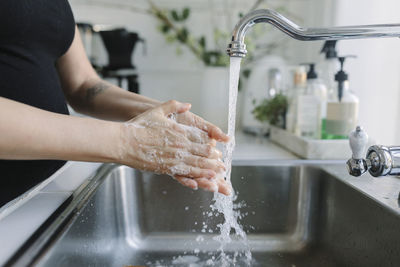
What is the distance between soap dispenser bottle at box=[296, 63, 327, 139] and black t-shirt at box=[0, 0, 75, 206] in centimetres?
59

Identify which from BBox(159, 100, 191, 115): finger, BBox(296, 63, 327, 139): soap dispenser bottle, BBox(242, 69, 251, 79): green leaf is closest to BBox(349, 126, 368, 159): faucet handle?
BBox(159, 100, 191, 115): finger

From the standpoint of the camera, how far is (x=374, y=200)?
546 mm

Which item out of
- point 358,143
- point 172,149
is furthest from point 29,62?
point 358,143

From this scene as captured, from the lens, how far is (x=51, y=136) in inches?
16.2

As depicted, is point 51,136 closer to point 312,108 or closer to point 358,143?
point 358,143

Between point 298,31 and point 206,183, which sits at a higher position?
point 298,31

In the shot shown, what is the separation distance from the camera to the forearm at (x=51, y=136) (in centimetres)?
39

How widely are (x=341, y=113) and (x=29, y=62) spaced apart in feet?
2.18

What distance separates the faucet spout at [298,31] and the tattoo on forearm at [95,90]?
1.20 feet

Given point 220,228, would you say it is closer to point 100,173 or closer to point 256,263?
point 256,263

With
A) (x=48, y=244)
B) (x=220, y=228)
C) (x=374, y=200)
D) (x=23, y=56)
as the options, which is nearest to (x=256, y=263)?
(x=220, y=228)

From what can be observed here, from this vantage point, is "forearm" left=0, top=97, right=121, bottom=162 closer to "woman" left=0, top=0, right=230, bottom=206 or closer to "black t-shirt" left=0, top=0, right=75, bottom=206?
"woman" left=0, top=0, right=230, bottom=206

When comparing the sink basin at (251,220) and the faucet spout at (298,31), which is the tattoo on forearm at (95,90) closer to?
the sink basin at (251,220)

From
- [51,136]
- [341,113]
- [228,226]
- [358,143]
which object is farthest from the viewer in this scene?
[341,113]
